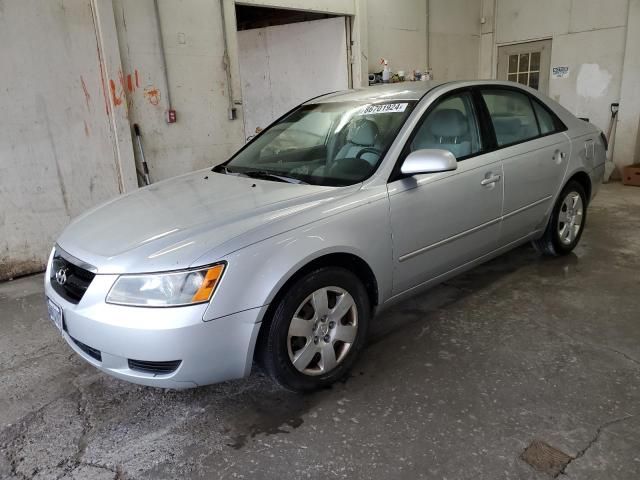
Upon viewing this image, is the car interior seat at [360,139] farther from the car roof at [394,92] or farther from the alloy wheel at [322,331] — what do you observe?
the alloy wheel at [322,331]

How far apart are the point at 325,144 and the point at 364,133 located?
260 mm

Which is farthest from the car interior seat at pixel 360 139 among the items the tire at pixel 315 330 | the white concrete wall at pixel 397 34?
the white concrete wall at pixel 397 34

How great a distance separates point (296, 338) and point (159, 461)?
2.37 ft

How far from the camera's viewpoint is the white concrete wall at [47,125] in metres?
4.04

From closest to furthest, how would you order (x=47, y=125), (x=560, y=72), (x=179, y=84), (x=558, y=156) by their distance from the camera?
(x=558, y=156) < (x=47, y=125) < (x=179, y=84) < (x=560, y=72)

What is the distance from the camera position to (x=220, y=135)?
532 cm

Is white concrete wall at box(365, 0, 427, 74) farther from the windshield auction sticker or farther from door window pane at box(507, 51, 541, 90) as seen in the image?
the windshield auction sticker

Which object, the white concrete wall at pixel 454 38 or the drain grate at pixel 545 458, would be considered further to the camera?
the white concrete wall at pixel 454 38

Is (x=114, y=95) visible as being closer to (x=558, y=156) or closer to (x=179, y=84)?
(x=179, y=84)

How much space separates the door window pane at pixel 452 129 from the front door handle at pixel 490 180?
176mm

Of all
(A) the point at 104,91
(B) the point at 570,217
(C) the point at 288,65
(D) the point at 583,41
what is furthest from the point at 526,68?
(A) the point at 104,91

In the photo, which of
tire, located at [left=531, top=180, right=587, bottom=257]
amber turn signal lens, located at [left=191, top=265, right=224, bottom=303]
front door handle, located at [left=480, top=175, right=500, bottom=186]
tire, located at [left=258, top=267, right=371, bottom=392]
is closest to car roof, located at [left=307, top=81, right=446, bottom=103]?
front door handle, located at [left=480, top=175, right=500, bottom=186]

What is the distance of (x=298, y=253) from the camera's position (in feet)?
6.81

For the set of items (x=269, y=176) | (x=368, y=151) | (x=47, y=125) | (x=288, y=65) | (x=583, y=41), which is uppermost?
(x=583, y=41)
